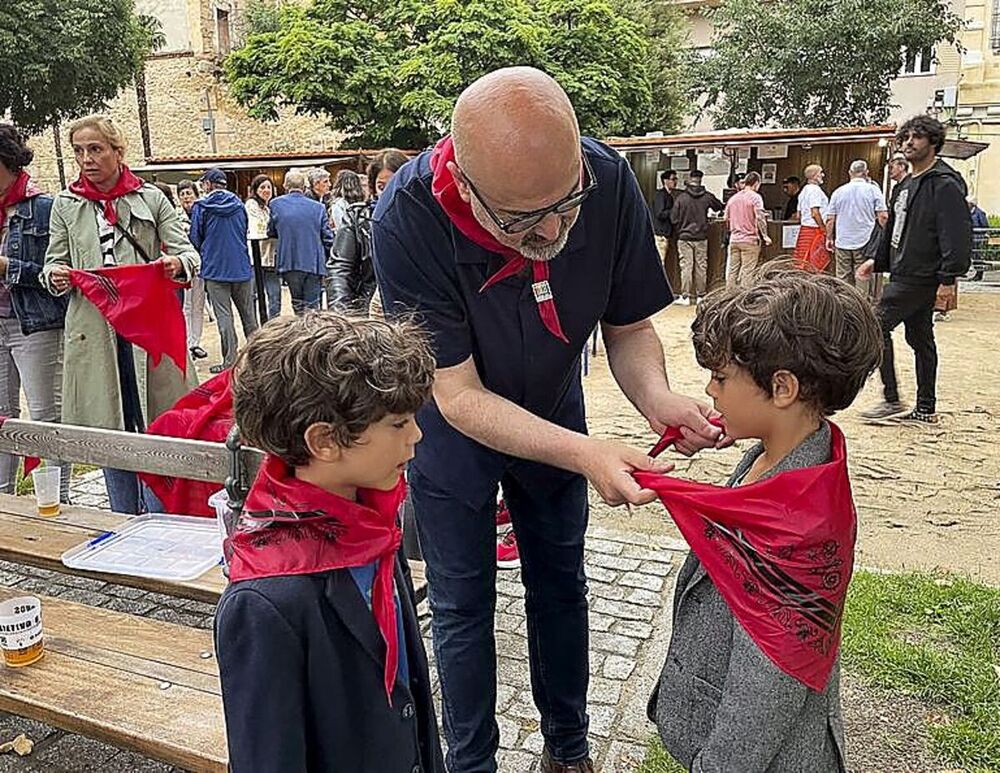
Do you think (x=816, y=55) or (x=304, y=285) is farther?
(x=816, y=55)

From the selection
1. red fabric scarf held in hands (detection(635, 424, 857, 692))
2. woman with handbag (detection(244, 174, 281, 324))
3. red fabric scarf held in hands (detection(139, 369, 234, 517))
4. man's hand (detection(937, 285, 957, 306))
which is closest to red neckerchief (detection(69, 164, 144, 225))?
red fabric scarf held in hands (detection(139, 369, 234, 517))

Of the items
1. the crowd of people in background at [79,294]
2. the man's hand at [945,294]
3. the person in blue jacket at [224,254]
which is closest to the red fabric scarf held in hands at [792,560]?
the crowd of people in background at [79,294]

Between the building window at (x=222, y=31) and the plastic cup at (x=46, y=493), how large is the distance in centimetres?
3620

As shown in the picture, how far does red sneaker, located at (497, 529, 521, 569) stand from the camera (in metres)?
4.50

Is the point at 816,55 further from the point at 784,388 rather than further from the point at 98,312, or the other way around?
the point at 784,388

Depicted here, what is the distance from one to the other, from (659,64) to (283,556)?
33.4 metres

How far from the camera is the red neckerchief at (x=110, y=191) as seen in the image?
4.58 metres

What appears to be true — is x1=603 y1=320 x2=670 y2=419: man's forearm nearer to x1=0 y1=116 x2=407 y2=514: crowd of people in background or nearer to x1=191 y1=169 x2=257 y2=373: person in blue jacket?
x1=0 y1=116 x2=407 y2=514: crowd of people in background

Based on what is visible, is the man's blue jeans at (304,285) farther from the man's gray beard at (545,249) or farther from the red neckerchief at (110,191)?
the man's gray beard at (545,249)

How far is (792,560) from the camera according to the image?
181 centimetres

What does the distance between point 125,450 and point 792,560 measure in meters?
2.24

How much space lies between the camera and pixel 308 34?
26484 mm

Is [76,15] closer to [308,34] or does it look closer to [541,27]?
[308,34]

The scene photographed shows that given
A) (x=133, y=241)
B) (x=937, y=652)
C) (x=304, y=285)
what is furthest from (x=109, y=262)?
(x=304, y=285)
